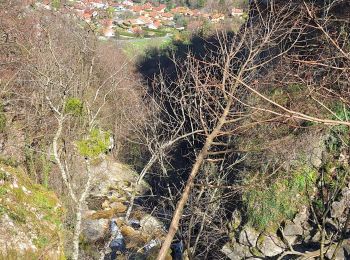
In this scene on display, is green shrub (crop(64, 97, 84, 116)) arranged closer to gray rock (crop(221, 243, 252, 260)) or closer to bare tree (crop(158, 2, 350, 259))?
bare tree (crop(158, 2, 350, 259))

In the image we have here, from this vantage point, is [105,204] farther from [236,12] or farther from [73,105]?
[236,12]

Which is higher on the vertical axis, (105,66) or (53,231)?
(53,231)

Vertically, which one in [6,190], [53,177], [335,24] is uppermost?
[335,24]

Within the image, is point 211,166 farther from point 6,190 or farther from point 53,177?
point 6,190

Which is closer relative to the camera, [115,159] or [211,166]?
[211,166]

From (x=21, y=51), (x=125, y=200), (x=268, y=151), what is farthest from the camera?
(x=125, y=200)

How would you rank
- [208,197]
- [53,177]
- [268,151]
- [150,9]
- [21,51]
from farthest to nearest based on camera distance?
[150,9] < [21,51] < [53,177] < [268,151] < [208,197]

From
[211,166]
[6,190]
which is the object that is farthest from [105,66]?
[6,190]
